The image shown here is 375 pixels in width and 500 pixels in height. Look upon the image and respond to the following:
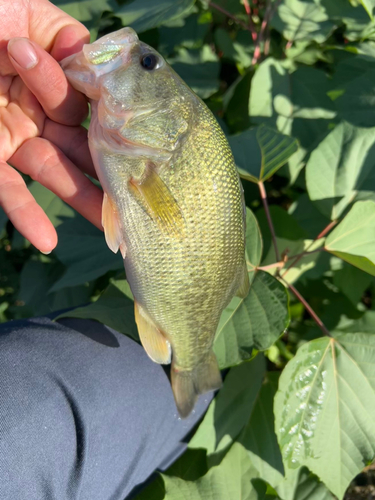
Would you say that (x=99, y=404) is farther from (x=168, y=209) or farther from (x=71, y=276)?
(x=168, y=209)

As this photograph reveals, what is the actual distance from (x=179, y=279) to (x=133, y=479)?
735 mm

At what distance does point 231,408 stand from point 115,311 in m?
0.57

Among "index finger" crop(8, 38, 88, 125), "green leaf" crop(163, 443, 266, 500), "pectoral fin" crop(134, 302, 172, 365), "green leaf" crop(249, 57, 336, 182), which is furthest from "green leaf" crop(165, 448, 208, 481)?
"index finger" crop(8, 38, 88, 125)

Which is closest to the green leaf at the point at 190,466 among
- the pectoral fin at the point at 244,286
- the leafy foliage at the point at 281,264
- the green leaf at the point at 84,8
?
the leafy foliage at the point at 281,264

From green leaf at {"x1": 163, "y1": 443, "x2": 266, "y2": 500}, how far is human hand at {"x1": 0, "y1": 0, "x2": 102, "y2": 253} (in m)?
0.88

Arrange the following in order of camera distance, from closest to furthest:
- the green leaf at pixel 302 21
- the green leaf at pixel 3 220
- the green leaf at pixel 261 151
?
1. the green leaf at pixel 261 151
2. the green leaf at pixel 3 220
3. the green leaf at pixel 302 21

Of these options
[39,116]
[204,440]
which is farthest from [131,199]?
[204,440]

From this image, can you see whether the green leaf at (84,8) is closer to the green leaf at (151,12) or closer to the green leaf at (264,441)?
the green leaf at (151,12)

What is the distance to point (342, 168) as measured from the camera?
53.7 inches

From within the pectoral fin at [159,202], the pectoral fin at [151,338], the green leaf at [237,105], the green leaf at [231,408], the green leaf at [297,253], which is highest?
the pectoral fin at [159,202]

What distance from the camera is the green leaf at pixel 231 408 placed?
1.40 m

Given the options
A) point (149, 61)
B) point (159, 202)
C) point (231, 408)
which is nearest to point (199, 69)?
point (149, 61)

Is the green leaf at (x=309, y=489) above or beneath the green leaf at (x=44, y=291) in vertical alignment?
beneath

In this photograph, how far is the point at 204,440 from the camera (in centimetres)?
140
